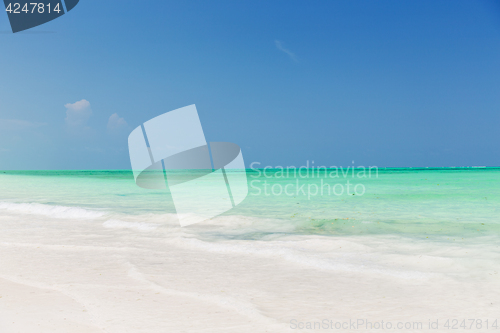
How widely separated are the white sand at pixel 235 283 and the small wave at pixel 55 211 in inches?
138

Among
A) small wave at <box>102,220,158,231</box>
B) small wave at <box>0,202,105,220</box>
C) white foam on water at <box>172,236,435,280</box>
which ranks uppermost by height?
white foam on water at <box>172,236,435,280</box>

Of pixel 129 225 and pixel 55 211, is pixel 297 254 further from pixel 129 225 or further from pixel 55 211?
pixel 55 211

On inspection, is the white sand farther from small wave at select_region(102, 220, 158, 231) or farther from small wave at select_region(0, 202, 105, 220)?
small wave at select_region(0, 202, 105, 220)

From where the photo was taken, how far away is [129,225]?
329 inches

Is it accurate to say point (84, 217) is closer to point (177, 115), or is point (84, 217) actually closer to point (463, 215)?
point (177, 115)

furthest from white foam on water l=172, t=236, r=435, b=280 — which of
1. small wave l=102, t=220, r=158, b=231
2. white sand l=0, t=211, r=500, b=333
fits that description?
small wave l=102, t=220, r=158, b=231

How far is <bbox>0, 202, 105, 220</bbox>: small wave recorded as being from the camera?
33.3 ft

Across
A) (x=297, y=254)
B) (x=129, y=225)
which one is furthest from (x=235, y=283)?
(x=129, y=225)

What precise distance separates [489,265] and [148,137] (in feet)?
23.2

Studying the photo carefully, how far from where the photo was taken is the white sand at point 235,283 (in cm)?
315

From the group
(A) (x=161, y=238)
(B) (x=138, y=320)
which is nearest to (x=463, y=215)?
(A) (x=161, y=238)

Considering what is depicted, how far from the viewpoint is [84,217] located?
9961 millimetres

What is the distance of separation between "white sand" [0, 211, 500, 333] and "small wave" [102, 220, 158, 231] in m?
1.45

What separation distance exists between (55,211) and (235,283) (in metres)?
9.10
